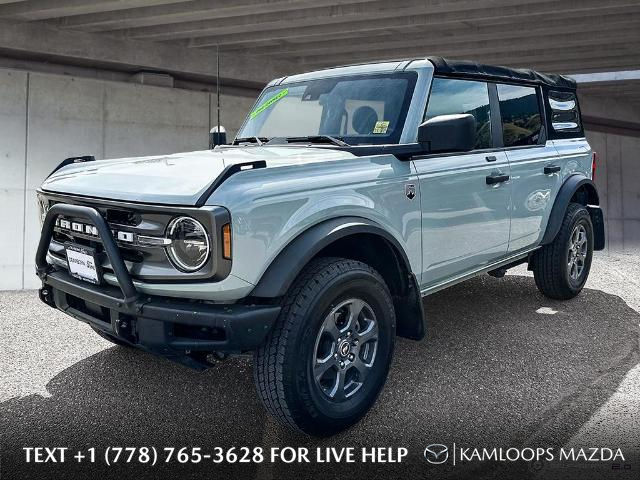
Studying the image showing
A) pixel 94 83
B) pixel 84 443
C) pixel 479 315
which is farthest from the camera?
pixel 94 83

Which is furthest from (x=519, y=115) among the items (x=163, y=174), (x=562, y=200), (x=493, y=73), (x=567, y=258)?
(x=163, y=174)

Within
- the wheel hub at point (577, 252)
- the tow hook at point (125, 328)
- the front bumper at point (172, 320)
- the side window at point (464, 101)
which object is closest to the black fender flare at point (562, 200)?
the wheel hub at point (577, 252)

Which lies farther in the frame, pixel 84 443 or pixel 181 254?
pixel 84 443

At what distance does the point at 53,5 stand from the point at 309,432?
6.71 metres

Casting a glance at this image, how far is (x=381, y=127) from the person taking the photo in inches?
154

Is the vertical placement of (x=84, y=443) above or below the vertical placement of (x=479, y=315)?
below

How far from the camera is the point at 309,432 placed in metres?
3.08

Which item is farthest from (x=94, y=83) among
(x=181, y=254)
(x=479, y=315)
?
(x=181, y=254)

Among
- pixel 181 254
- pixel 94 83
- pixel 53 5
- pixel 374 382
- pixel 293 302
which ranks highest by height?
pixel 53 5

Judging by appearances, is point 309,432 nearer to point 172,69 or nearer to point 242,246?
point 242,246

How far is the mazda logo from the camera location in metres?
3.02

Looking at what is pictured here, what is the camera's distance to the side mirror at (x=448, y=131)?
139 inches

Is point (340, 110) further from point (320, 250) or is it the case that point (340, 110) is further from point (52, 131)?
point (52, 131)

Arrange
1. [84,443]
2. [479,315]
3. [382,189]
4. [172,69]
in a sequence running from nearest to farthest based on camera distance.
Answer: [84,443]
[382,189]
[479,315]
[172,69]
